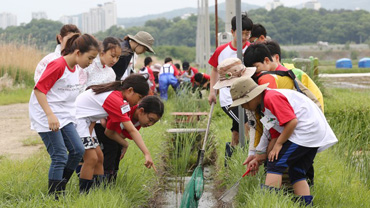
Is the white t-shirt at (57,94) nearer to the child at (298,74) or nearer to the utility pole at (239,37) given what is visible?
the child at (298,74)

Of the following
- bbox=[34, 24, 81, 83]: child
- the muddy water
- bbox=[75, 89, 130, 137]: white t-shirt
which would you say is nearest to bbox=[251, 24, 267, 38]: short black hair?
the muddy water

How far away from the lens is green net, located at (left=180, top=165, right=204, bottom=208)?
501cm

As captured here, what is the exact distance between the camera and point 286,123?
4.14 m

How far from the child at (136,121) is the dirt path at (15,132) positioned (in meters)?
2.33

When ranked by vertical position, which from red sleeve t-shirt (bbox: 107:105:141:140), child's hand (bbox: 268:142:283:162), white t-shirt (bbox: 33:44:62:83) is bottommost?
child's hand (bbox: 268:142:283:162)

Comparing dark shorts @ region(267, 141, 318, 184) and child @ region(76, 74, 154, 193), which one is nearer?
dark shorts @ region(267, 141, 318, 184)

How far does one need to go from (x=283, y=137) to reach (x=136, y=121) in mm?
1281

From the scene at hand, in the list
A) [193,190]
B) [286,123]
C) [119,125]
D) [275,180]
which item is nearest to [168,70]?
[193,190]

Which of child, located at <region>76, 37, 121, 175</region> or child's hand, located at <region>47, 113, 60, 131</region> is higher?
child, located at <region>76, 37, 121, 175</region>

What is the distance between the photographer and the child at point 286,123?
13.6 ft

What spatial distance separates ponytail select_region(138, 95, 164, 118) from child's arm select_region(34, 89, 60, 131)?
687mm

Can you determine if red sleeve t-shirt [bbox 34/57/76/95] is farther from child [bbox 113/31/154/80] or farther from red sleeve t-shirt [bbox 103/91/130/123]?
child [bbox 113/31/154/80]

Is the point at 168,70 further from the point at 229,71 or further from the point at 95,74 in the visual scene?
the point at 229,71

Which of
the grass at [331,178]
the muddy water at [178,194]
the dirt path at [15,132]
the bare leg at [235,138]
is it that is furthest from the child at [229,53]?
the dirt path at [15,132]
